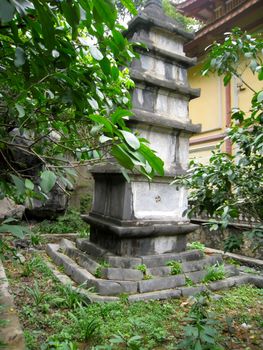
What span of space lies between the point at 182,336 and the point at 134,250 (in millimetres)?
1323

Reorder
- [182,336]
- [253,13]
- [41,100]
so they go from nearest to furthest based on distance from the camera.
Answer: [41,100] → [182,336] → [253,13]

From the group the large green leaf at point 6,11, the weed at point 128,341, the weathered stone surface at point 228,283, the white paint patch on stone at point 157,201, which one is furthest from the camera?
the white paint patch on stone at point 157,201

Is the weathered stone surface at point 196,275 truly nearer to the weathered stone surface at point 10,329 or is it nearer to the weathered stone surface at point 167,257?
the weathered stone surface at point 167,257

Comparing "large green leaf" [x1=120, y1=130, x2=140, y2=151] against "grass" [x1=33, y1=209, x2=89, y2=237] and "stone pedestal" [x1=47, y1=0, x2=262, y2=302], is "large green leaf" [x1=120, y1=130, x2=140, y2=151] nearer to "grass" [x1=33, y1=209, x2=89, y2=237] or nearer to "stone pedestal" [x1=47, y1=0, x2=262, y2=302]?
"stone pedestal" [x1=47, y1=0, x2=262, y2=302]

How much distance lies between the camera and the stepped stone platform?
9.93 feet

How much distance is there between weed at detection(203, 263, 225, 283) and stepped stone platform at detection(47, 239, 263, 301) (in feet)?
0.18

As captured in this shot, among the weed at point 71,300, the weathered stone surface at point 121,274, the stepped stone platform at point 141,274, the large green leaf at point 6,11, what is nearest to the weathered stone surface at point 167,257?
the stepped stone platform at point 141,274

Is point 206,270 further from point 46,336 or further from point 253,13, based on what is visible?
point 253,13

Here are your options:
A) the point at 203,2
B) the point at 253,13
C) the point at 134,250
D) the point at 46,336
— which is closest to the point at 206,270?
the point at 134,250

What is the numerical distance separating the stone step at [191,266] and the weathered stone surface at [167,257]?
7 centimetres

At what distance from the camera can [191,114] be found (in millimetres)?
10336

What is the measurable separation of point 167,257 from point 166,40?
309 centimetres

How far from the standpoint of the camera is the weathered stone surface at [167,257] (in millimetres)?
3455

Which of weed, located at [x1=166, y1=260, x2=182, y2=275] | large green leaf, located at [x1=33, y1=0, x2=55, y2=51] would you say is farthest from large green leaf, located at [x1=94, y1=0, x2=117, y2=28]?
weed, located at [x1=166, y1=260, x2=182, y2=275]
